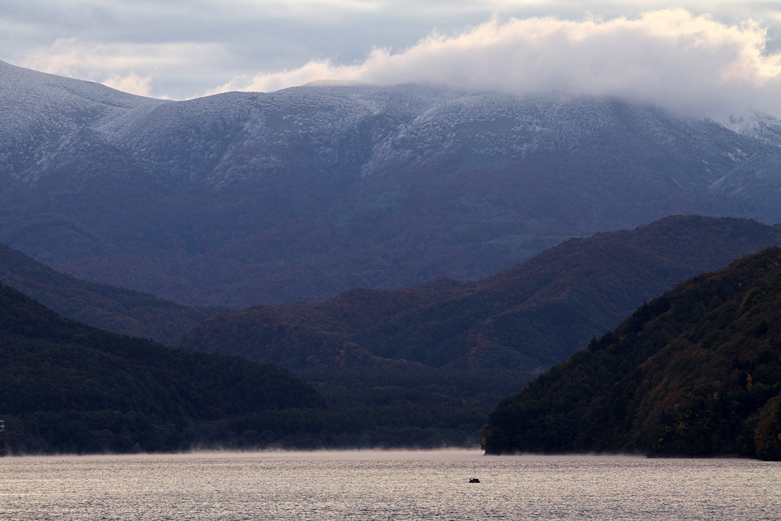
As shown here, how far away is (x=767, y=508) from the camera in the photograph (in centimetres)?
13675

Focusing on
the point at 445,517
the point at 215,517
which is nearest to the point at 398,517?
the point at 445,517

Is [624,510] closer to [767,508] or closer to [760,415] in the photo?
[767,508]

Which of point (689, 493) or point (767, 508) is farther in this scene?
point (689, 493)

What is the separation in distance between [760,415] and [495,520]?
8168 cm

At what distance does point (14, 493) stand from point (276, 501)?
47567 millimetres

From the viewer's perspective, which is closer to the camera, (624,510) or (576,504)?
(624,510)

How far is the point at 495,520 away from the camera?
135625mm

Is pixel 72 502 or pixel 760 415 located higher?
pixel 760 415

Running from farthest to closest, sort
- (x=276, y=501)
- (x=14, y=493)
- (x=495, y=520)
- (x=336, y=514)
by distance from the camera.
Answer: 1. (x=14, y=493)
2. (x=276, y=501)
3. (x=336, y=514)
4. (x=495, y=520)

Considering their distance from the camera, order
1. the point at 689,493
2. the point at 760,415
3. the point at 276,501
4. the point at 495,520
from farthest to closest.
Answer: the point at 760,415 → the point at 276,501 → the point at 689,493 → the point at 495,520

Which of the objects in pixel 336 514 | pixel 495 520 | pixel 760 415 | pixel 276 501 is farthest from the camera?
pixel 760 415

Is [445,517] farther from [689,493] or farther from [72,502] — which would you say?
[72,502]

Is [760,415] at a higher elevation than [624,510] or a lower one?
higher

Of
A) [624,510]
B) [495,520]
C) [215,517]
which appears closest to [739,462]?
[624,510]
